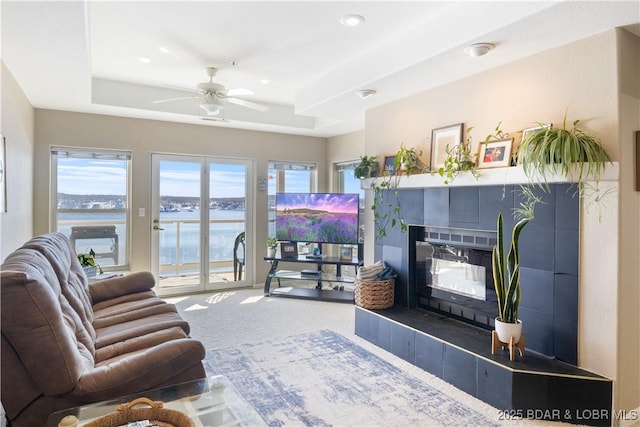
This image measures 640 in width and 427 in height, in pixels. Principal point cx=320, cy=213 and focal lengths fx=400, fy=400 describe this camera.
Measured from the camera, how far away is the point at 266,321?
4.20 metres

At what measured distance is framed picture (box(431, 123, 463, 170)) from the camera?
10.7ft

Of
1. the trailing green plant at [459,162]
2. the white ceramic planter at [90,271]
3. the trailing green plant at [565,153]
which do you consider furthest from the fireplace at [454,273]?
the white ceramic planter at [90,271]

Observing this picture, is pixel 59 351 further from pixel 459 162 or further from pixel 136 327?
pixel 459 162

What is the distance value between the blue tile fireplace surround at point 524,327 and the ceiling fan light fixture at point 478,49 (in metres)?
0.93

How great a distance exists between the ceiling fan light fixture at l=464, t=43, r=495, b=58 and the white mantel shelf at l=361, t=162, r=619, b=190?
2.55 ft

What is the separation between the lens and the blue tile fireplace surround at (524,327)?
231cm

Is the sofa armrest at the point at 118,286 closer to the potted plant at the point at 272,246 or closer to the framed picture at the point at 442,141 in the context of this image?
the potted plant at the point at 272,246

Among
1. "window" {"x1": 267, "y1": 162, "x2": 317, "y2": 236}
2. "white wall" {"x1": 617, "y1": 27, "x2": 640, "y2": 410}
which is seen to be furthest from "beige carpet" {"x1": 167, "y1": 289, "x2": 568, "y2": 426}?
"window" {"x1": 267, "y1": 162, "x2": 317, "y2": 236}

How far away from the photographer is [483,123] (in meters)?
3.07

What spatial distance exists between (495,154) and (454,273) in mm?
1083

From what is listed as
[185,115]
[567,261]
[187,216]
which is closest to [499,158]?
[567,261]

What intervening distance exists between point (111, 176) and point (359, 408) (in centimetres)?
410

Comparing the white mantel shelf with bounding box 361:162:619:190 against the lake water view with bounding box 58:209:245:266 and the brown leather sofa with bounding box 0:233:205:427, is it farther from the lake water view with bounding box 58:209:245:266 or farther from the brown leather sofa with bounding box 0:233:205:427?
the lake water view with bounding box 58:209:245:266

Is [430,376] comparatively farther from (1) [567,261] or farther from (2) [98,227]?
(2) [98,227]
